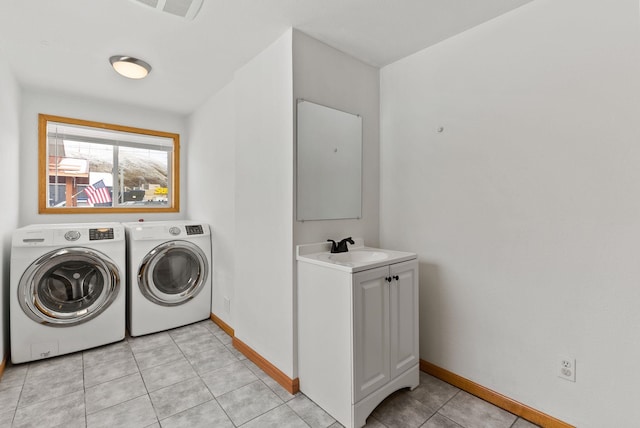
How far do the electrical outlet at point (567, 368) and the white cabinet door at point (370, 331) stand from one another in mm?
894

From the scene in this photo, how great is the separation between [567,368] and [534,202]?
88 centimetres

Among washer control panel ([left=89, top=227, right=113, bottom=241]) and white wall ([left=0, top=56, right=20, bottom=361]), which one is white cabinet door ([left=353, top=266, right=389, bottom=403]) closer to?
washer control panel ([left=89, top=227, right=113, bottom=241])

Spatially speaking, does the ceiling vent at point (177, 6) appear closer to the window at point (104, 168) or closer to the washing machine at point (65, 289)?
the washing machine at point (65, 289)

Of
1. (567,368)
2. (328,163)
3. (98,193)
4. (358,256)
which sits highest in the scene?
(328,163)

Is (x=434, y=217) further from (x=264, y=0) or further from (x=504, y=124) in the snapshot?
(x=264, y=0)

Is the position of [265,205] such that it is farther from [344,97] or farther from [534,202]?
[534,202]

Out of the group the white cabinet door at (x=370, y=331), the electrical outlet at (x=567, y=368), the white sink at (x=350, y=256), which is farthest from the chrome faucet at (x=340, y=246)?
the electrical outlet at (x=567, y=368)

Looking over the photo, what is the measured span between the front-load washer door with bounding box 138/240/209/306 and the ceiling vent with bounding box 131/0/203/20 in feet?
6.56

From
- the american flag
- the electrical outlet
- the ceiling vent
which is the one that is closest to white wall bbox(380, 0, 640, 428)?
the electrical outlet

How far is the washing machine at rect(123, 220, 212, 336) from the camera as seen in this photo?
2846 millimetres

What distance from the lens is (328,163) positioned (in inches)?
86.5

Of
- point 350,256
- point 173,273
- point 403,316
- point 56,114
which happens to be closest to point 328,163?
point 350,256

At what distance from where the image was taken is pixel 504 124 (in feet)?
5.99

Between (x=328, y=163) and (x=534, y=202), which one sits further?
(x=328, y=163)
